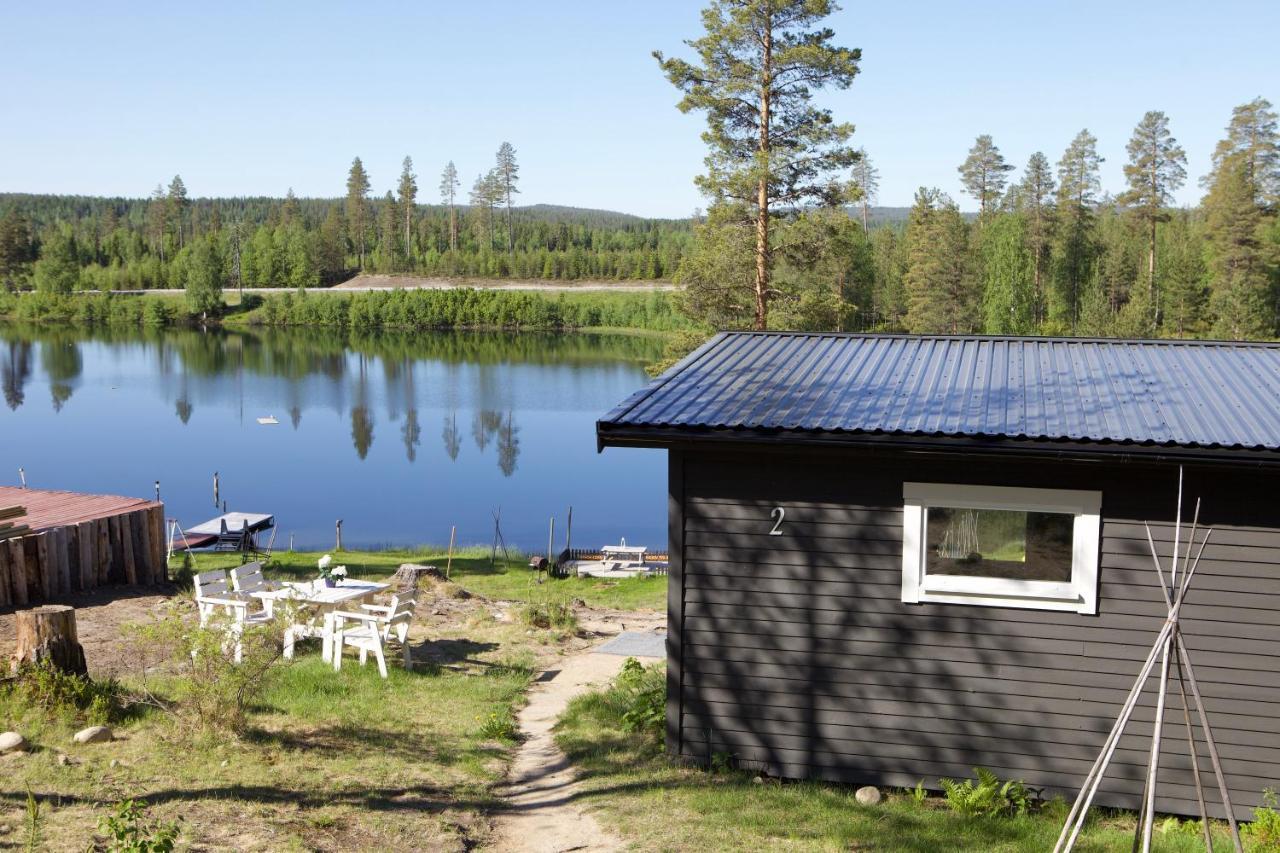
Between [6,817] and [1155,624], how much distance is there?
7163mm

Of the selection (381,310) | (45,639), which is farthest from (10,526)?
(381,310)

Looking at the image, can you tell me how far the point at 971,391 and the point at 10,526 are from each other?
1049 centimetres

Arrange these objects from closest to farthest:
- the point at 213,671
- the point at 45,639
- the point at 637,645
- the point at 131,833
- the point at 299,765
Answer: the point at 131,833 → the point at 299,765 → the point at 213,671 → the point at 45,639 → the point at 637,645

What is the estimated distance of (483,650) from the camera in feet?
39.8

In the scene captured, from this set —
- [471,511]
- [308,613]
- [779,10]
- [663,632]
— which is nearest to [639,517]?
[471,511]

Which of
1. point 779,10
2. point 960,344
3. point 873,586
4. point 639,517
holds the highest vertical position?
point 779,10

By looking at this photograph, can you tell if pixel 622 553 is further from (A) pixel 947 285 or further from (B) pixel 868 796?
(A) pixel 947 285

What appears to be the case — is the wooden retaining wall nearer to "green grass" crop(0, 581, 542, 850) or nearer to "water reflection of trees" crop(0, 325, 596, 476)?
"green grass" crop(0, 581, 542, 850)

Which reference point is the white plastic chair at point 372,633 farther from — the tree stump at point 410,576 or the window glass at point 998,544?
the window glass at point 998,544

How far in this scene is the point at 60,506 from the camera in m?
14.6

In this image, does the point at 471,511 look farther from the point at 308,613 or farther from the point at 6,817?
the point at 6,817

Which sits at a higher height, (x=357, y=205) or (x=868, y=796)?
(x=357, y=205)

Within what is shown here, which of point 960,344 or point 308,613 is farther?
point 308,613

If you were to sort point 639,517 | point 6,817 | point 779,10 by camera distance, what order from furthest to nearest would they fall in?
1. point 639,517
2. point 779,10
3. point 6,817
